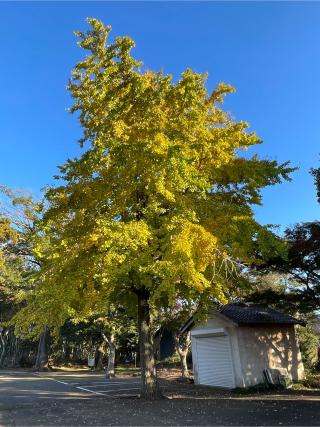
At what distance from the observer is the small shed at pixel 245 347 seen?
63.9 feet

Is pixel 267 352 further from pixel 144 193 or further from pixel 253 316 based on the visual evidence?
pixel 144 193

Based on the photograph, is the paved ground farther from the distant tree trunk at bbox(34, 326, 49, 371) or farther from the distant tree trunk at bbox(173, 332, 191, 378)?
the distant tree trunk at bbox(34, 326, 49, 371)

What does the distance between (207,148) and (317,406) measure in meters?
8.35

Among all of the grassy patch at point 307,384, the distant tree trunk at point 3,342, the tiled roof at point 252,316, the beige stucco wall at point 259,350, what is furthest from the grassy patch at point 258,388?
the distant tree trunk at point 3,342

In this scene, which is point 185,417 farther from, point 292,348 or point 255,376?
point 292,348

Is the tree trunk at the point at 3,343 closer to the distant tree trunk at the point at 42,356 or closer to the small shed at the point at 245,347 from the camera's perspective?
the distant tree trunk at the point at 42,356

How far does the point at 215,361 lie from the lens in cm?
2134

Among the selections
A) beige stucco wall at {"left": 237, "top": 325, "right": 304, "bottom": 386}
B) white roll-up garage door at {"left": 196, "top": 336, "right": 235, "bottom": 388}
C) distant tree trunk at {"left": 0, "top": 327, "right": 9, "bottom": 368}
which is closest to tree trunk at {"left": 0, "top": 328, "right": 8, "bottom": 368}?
distant tree trunk at {"left": 0, "top": 327, "right": 9, "bottom": 368}

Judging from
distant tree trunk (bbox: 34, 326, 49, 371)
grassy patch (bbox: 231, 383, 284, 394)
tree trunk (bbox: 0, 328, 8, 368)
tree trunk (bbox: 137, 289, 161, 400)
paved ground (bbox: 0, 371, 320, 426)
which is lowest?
paved ground (bbox: 0, 371, 320, 426)

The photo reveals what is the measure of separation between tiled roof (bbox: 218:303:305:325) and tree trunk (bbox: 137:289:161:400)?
6.36 meters

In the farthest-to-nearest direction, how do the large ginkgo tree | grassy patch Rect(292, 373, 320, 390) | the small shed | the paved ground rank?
the small shed, grassy patch Rect(292, 373, 320, 390), the large ginkgo tree, the paved ground

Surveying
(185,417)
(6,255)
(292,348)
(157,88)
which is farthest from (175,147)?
(6,255)

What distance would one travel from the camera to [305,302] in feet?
57.7

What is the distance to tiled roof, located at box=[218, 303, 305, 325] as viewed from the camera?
19875 millimetres
